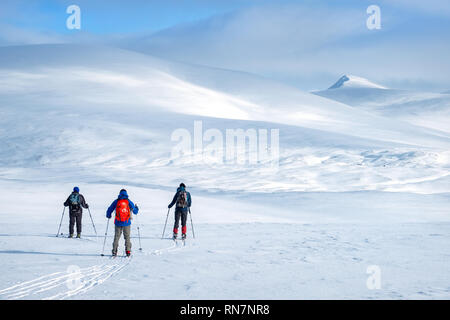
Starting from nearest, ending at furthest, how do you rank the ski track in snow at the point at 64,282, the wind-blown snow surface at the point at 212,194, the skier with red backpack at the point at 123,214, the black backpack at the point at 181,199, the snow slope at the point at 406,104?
the ski track in snow at the point at 64,282
the wind-blown snow surface at the point at 212,194
the skier with red backpack at the point at 123,214
the black backpack at the point at 181,199
the snow slope at the point at 406,104

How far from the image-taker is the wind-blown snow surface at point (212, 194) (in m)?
8.77

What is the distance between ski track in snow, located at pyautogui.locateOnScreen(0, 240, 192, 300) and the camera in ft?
24.4

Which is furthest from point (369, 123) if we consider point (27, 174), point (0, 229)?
A: point (0, 229)

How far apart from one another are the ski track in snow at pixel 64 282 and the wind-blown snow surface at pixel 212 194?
1.8 inches

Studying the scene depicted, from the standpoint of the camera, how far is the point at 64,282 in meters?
8.30

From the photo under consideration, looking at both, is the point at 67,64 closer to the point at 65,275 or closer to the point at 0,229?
the point at 0,229

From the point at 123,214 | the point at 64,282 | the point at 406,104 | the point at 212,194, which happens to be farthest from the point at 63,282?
the point at 406,104

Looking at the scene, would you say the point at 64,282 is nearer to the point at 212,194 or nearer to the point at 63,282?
the point at 63,282

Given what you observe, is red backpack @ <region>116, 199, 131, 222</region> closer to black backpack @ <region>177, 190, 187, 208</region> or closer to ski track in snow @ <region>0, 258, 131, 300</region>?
ski track in snow @ <region>0, 258, 131, 300</region>

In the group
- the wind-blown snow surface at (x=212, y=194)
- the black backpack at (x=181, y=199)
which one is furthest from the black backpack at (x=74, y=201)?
the black backpack at (x=181, y=199)

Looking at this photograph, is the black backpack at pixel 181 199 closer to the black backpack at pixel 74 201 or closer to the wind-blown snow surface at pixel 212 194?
the wind-blown snow surface at pixel 212 194

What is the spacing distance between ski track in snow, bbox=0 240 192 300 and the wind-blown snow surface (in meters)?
0.05

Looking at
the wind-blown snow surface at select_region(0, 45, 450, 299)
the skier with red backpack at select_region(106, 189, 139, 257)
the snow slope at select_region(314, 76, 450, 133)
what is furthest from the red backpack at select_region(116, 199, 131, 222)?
the snow slope at select_region(314, 76, 450, 133)

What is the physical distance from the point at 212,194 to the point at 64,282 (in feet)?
60.5
